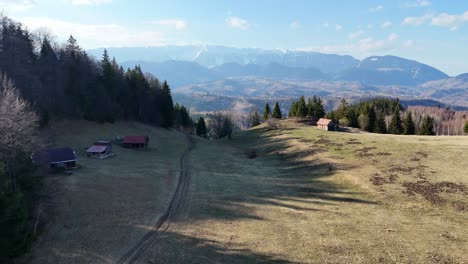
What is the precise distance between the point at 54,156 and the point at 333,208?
146 feet

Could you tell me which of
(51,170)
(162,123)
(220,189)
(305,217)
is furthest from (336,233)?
(162,123)

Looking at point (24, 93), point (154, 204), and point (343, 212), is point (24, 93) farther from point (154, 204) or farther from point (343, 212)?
point (343, 212)

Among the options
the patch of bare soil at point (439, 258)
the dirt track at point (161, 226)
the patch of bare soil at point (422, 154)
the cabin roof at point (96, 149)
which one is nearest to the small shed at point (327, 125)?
the patch of bare soil at point (422, 154)

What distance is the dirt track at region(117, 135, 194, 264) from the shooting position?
3136cm

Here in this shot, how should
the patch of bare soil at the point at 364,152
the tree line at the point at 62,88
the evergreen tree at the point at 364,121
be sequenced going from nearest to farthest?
the patch of bare soil at the point at 364,152, the tree line at the point at 62,88, the evergreen tree at the point at 364,121

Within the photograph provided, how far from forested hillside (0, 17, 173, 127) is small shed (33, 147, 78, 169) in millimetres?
28564

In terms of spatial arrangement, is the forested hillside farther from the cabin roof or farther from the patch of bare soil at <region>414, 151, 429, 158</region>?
the patch of bare soil at <region>414, 151, 429, 158</region>

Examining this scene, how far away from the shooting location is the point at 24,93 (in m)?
81.0

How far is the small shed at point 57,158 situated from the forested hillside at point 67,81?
28.6 m

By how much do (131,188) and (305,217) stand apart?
86.2 ft

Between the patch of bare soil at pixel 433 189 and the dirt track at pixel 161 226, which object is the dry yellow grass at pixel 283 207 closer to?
the patch of bare soil at pixel 433 189

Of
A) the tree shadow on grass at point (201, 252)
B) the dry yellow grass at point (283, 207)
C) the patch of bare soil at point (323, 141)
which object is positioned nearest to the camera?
the tree shadow on grass at point (201, 252)

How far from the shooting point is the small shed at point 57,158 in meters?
53.7

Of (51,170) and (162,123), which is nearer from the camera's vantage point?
(51,170)
